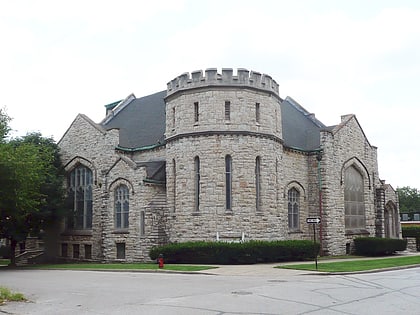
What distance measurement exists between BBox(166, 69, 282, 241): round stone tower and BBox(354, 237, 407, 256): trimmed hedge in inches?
342

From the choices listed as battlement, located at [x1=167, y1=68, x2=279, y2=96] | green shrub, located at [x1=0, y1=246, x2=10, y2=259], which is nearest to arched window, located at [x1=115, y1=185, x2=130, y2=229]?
battlement, located at [x1=167, y1=68, x2=279, y2=96]

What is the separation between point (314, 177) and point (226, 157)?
8.70 m

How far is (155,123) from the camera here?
34750 millimetres

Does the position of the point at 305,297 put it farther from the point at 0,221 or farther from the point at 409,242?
the point at 409,242

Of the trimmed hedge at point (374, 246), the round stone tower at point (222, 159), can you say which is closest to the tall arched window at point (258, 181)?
the round stone tower at point (222, 159)

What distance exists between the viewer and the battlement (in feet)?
88.7

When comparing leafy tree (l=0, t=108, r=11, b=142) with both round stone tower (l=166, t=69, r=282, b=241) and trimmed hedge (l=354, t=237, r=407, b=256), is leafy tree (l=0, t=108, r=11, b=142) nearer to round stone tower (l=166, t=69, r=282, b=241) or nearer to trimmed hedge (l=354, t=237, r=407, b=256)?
round stone tower (l=166, t=69, r=282, b=241)

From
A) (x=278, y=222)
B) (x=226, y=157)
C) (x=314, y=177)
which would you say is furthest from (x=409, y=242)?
(x=226, y=157)

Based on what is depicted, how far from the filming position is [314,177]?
108ft

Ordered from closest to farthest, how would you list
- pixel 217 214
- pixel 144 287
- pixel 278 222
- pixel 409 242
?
pixel 144 287 → pixel 217 214 → pixel 278 222 → pixel 409 242

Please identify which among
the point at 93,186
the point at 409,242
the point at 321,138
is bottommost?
the point at 409,242

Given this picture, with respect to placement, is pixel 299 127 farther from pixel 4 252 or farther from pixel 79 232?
pixel 4 252

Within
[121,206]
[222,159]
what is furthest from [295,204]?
[121,206]

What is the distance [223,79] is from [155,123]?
9.06m
